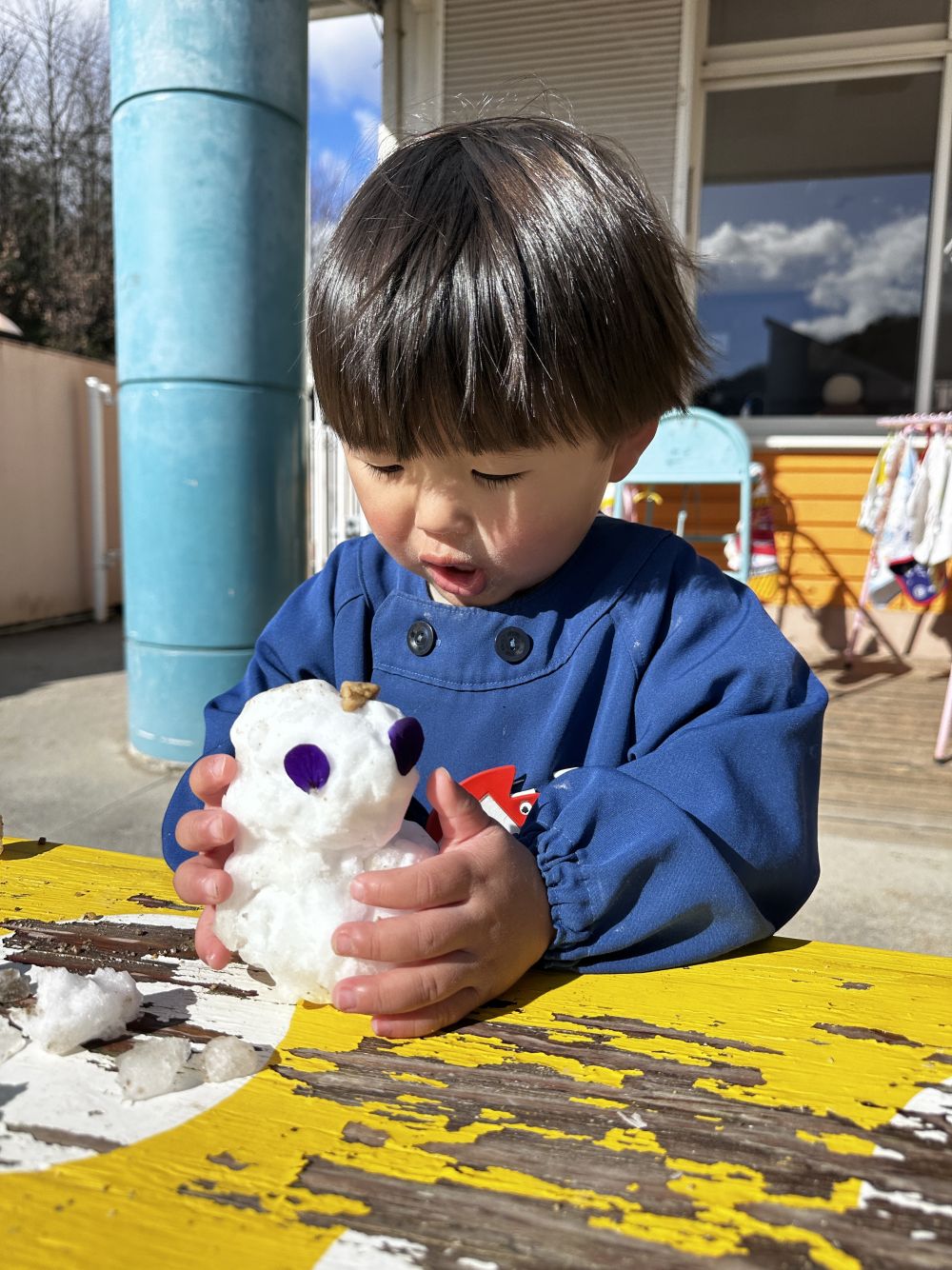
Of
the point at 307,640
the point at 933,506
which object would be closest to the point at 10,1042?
the point at 307,640

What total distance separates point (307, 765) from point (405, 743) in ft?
0.24

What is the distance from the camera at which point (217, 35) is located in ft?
10.2

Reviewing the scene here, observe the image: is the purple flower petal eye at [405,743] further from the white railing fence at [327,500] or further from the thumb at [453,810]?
the white railing fence at [327,500]

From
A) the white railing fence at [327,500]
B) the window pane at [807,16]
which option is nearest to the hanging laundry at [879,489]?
the window pane at [807,16]

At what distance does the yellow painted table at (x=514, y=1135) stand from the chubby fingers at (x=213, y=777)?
0.14 m

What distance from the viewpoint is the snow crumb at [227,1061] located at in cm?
61

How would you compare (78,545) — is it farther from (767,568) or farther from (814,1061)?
(814,1061)

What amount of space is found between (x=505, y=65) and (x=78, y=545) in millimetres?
4933

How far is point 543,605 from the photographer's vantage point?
1.10 metres

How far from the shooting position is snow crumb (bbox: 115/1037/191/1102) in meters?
0.59

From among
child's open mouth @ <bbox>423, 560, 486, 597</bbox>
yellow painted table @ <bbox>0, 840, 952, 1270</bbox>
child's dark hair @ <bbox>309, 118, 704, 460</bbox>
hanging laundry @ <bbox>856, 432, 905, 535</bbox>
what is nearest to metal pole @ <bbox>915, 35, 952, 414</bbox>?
hanging laundry @ <bbox>856, 432, 905, 535</bbox>

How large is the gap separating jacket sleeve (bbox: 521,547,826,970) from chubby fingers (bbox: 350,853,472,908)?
13cm

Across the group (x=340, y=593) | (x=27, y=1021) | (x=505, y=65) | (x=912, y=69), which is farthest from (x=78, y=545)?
(x=27, y=1021)

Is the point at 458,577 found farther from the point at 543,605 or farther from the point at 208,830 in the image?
the point at 208,830
